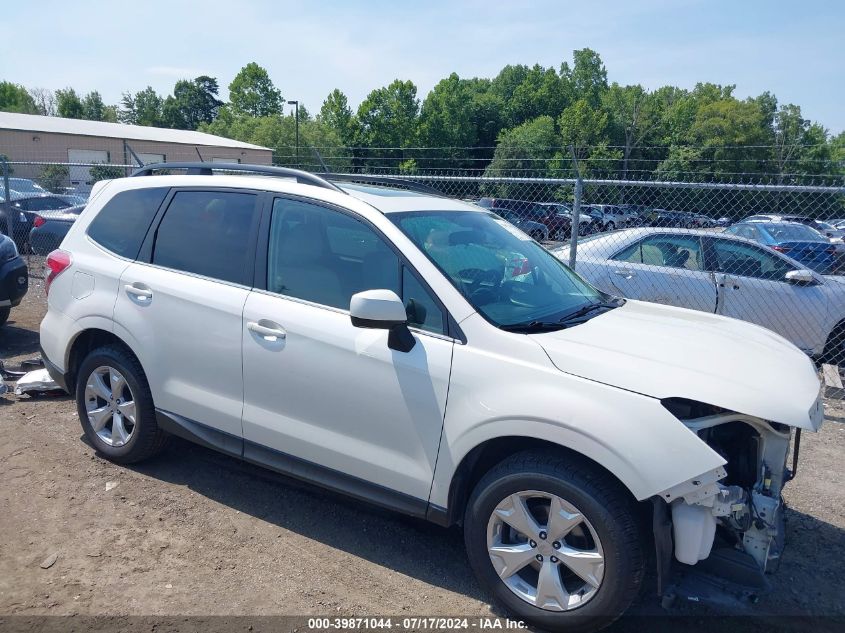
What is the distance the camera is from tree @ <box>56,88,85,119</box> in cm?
8375

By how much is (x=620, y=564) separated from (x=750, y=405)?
81 centimetres

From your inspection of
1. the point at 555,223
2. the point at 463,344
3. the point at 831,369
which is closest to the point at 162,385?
the point at 463,344

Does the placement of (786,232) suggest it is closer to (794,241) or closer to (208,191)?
(794,241)

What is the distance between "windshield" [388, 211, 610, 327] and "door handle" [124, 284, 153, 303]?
64.8 inches

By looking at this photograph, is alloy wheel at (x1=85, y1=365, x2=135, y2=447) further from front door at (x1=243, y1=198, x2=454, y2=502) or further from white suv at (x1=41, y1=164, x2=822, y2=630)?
front door at (x1=243, y1=198, x2=454, y2=502)

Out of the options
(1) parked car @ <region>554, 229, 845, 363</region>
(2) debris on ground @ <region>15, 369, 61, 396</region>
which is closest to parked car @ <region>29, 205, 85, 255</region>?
(2) debris on ground @ <region>15, 369, 61, 396</region>

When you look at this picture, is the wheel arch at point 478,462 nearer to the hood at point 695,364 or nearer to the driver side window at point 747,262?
the hood at point 695,364

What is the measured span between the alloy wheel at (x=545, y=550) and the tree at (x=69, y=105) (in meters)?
95.7

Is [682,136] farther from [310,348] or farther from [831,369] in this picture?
[310,348]

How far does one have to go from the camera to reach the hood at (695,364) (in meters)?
2.61

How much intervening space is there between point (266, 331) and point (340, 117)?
62.1 metres

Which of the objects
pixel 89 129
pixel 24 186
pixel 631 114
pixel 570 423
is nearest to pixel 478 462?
pixel 570 423

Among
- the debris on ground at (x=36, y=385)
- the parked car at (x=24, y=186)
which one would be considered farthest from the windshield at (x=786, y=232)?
the parked car at (x=24, y=186)

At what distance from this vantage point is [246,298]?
11.9 ft
